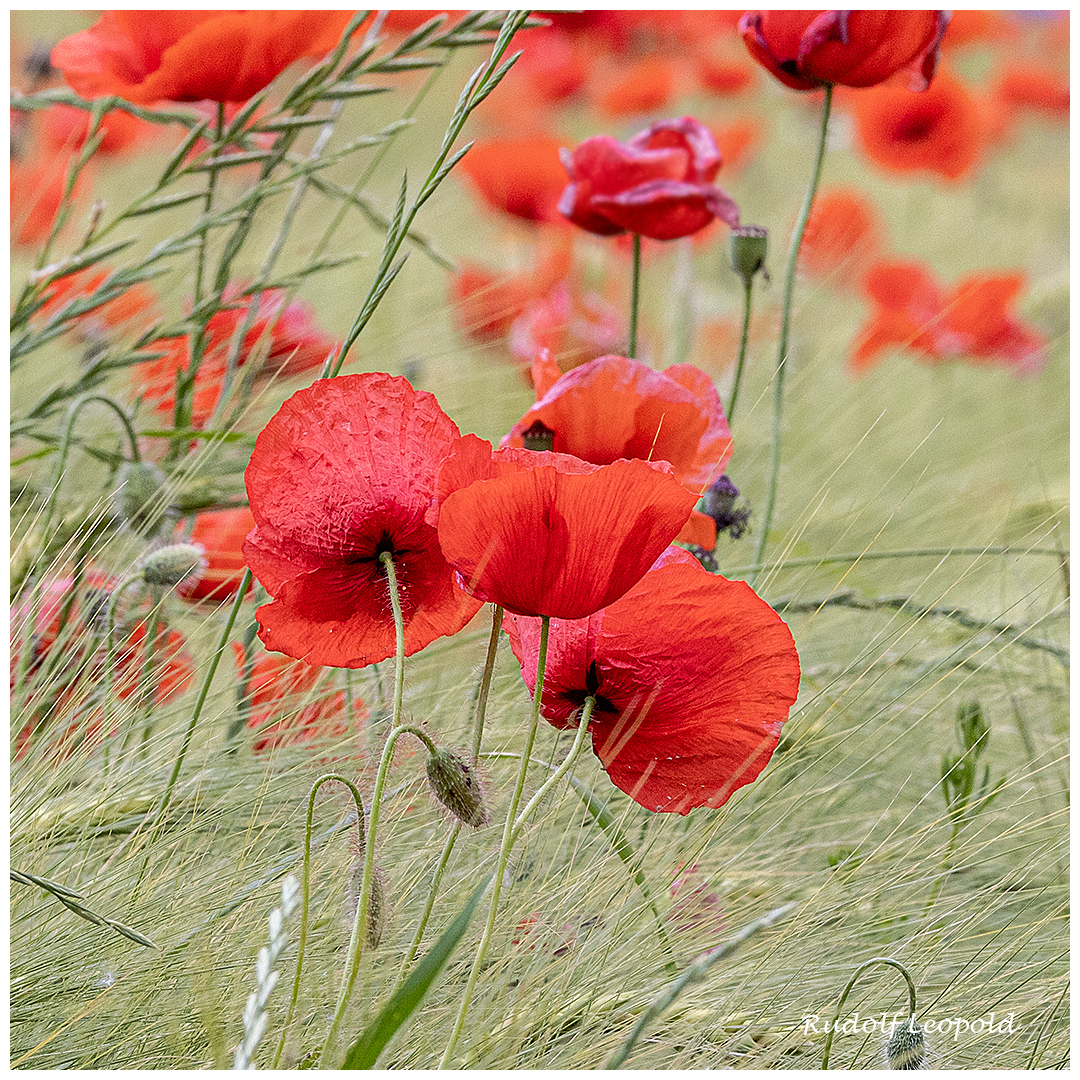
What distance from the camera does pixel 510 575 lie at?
0.30m

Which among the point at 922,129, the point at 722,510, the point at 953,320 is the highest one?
the point at 722,510

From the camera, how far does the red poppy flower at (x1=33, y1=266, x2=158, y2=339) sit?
727 millimetres

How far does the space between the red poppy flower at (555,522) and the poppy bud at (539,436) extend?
102mm

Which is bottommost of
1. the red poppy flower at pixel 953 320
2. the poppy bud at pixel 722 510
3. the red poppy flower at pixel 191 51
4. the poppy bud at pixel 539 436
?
the red poppy flower at pixel 953 320

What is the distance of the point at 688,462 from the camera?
0.43m

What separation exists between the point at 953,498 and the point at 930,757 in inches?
11.4

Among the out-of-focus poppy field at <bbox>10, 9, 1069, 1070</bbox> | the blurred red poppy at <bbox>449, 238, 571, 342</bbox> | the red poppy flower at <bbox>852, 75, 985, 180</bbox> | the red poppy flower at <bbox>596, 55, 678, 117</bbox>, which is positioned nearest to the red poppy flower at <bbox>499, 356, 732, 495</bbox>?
the out-of-focus poppy field at <bbox>10, 9, 1069, 1070</bbox>

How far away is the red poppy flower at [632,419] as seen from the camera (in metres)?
0.39

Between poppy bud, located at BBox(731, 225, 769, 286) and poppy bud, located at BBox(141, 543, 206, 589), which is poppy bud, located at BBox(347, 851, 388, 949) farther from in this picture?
poppy bud, located at BBox(731, 225, 769, 286)

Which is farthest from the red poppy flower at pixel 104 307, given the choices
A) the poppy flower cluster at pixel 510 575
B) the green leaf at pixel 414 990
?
the green leaf at pixel 414 990

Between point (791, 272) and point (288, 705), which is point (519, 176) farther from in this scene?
point (288, 705)

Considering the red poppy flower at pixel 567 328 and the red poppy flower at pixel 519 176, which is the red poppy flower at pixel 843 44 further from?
the red poppy flower at pixel 519 176

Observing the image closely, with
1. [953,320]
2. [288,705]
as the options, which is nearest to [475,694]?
[288,705]

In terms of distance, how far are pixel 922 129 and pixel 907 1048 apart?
106 centimetres
